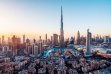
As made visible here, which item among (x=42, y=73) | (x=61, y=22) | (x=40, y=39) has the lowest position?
(x=42, y=73)

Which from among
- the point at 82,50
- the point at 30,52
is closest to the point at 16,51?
the point at 30,52

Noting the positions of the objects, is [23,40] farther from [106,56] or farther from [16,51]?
[106,56]

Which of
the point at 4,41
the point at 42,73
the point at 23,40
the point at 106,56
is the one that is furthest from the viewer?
the point at 23,40

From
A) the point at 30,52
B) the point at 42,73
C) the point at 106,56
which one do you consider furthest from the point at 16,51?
the point at 42,73

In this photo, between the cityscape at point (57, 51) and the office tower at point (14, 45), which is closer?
the cityscape at point (57, 51)

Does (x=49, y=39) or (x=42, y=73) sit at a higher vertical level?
(x=49, y=39)

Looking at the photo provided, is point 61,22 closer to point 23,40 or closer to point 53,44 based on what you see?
point 53,44

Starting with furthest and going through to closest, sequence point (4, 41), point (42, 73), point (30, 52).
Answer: point (4, 41), point (30, 52), point (42, 73)

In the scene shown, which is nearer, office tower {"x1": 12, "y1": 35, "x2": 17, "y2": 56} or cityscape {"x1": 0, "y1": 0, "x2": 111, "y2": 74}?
cityscape {"x1": 0, "y1": 0, "x2": 111, "y2": 74}

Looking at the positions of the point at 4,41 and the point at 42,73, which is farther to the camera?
the point at 4,41
